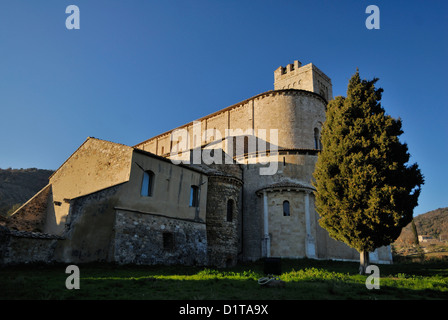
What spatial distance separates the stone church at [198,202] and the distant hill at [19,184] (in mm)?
34115

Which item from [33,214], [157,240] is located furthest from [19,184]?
[157,240]

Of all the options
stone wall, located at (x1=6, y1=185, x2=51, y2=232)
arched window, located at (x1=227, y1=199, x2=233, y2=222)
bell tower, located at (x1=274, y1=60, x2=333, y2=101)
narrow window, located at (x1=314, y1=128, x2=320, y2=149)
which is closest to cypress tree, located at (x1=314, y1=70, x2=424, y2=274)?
arched window, located at (x1=227, y1=199, x2=233, y2=222)

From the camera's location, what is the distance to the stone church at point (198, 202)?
16.8m

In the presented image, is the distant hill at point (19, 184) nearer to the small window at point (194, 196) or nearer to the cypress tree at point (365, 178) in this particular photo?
the small window at point (194, 196)

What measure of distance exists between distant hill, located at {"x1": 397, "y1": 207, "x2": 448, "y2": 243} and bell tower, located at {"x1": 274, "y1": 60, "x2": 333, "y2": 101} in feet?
181

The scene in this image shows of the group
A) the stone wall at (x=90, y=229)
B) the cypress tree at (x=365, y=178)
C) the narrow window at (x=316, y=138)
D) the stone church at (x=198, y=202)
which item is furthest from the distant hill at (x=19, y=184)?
the cypress tree at (x=365, y=178)

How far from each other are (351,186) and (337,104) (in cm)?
518

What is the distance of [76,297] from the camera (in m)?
8.45

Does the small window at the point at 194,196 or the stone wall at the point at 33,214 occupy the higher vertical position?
the small window at the point at 194,196

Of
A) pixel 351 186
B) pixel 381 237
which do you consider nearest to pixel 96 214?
pixel 351 186

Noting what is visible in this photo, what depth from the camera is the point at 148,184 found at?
64.0 feet
